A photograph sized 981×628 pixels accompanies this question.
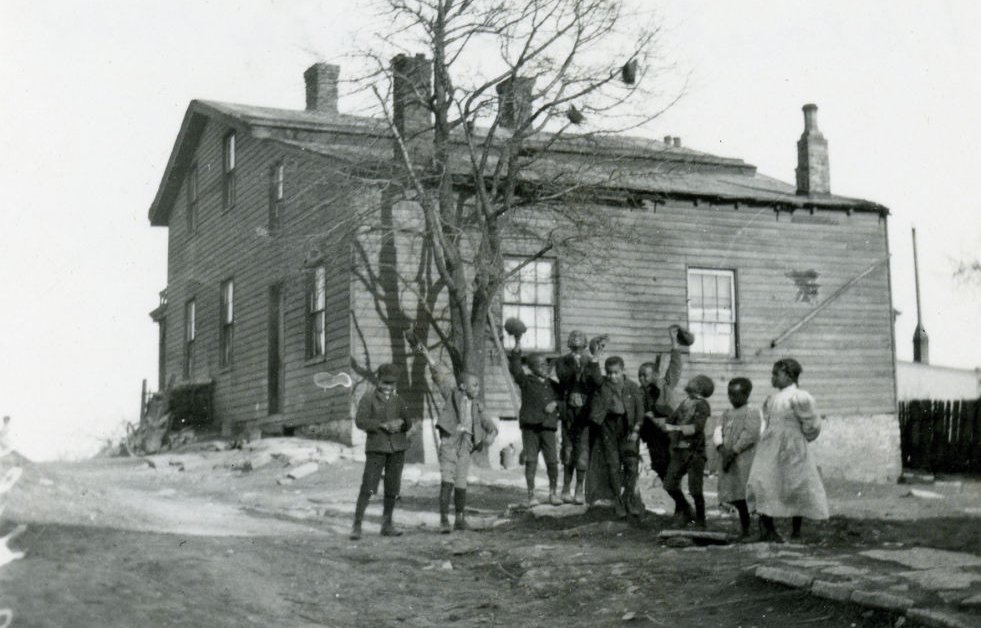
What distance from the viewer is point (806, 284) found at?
22234 millimetres

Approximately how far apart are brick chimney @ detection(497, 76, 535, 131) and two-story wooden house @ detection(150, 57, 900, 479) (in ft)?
2.89

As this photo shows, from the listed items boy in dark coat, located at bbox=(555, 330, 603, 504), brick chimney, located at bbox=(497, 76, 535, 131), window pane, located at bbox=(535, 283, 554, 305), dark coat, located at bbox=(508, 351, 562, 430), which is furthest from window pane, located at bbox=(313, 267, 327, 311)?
boy in dark coat, located at bbox=(555, 330, 603, 504)

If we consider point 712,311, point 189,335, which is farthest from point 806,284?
point 189,335

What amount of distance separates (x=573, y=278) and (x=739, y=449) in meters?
9.49

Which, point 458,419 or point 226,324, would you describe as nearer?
point 458,419

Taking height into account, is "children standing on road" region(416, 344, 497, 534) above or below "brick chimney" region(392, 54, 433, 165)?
below

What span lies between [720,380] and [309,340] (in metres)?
7.73

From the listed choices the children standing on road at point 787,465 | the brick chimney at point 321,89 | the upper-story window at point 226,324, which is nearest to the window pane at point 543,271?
the upper-story window at point 226,324

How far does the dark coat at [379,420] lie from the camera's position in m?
11.0

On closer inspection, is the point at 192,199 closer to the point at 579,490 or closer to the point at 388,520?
the point at 579,490

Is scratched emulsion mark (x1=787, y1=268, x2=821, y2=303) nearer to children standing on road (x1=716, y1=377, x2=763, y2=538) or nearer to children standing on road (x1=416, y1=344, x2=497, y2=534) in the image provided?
children standing on road (x1=416, y1=344, x2=497, y2=534)

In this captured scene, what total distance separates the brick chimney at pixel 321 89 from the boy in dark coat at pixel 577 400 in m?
14.8

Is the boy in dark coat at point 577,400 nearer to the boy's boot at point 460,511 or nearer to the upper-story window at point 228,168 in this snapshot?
the boy's boot at point 460,511

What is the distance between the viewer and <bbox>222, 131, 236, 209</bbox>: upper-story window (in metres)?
24.5
